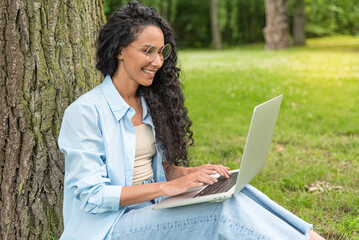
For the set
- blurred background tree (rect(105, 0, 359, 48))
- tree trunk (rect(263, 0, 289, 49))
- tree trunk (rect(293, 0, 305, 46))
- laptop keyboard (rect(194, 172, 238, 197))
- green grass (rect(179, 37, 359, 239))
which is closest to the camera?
laptop keyboard (rect(194, 172, 238, 197))

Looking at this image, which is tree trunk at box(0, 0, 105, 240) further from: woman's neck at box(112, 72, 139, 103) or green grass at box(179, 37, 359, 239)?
green grass at box(179, 37, 359, 239)

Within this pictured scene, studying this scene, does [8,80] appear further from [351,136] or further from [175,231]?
[351,136]

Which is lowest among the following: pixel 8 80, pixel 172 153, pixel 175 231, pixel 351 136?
pixel 351 136

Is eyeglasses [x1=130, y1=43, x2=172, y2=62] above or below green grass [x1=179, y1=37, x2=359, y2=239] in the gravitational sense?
above

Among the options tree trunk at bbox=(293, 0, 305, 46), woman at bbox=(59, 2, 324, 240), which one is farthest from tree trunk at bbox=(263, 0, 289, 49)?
woman at bbox=(59, 2, 324, 240)

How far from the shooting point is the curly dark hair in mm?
2260

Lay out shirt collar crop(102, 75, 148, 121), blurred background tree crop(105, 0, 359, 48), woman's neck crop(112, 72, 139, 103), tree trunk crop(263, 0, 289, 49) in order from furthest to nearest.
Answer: blurred background tree crop(105, 0, 359, 48) < tree trunk crop(263, 0, 289, 49) < woman's neck crop(112, 72, 139, 103) < shirt collar crop(102, 75, 148, 121)

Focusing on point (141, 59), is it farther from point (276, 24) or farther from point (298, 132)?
point (276, 24)

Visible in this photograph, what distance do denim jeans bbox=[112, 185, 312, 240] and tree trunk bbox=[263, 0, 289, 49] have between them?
18572 millimetres

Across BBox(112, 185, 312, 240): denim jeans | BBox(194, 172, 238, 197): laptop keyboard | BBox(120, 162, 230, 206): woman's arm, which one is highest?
BBox(120, 162, 230, 206): woman's arm

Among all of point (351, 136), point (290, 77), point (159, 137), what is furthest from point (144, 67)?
point (290, 77)

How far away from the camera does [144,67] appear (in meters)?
2.30

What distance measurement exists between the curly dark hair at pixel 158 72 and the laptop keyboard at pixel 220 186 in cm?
38

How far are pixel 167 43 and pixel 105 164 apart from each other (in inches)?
30.7
